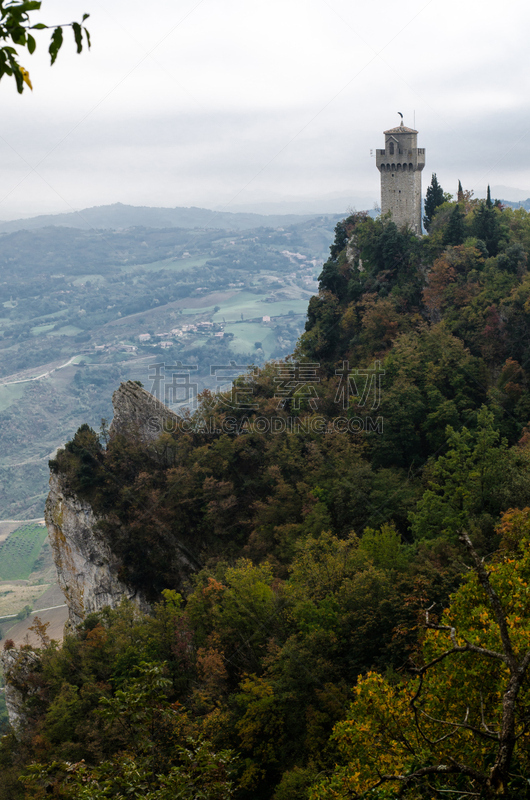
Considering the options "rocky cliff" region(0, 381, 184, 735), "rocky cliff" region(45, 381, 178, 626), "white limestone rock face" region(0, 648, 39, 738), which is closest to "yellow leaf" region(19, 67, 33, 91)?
"white limestone rock face" region(0, 648, 39, 738)

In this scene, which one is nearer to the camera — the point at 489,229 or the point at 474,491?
the point at 474,491

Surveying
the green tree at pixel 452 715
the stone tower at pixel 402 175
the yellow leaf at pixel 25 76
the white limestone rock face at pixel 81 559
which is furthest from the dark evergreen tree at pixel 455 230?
the yellow leaf at pixel 25 76

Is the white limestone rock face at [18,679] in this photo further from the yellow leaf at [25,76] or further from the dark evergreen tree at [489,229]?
the dark evergreen tree at [489,229]

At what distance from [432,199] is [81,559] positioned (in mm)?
33463

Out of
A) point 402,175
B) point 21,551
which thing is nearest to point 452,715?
point 402,175

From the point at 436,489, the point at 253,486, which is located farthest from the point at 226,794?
the point at 253,486

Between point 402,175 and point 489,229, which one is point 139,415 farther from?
point 489,229

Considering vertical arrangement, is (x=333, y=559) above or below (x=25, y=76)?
below

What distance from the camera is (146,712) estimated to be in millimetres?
11156

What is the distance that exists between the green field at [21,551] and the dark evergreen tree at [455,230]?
93.9 meters

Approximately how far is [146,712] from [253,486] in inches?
1026

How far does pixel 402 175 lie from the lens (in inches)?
1710

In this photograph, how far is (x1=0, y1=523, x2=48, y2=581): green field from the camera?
365 ft

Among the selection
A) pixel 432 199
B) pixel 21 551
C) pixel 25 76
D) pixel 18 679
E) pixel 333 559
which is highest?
pixel 432 199
